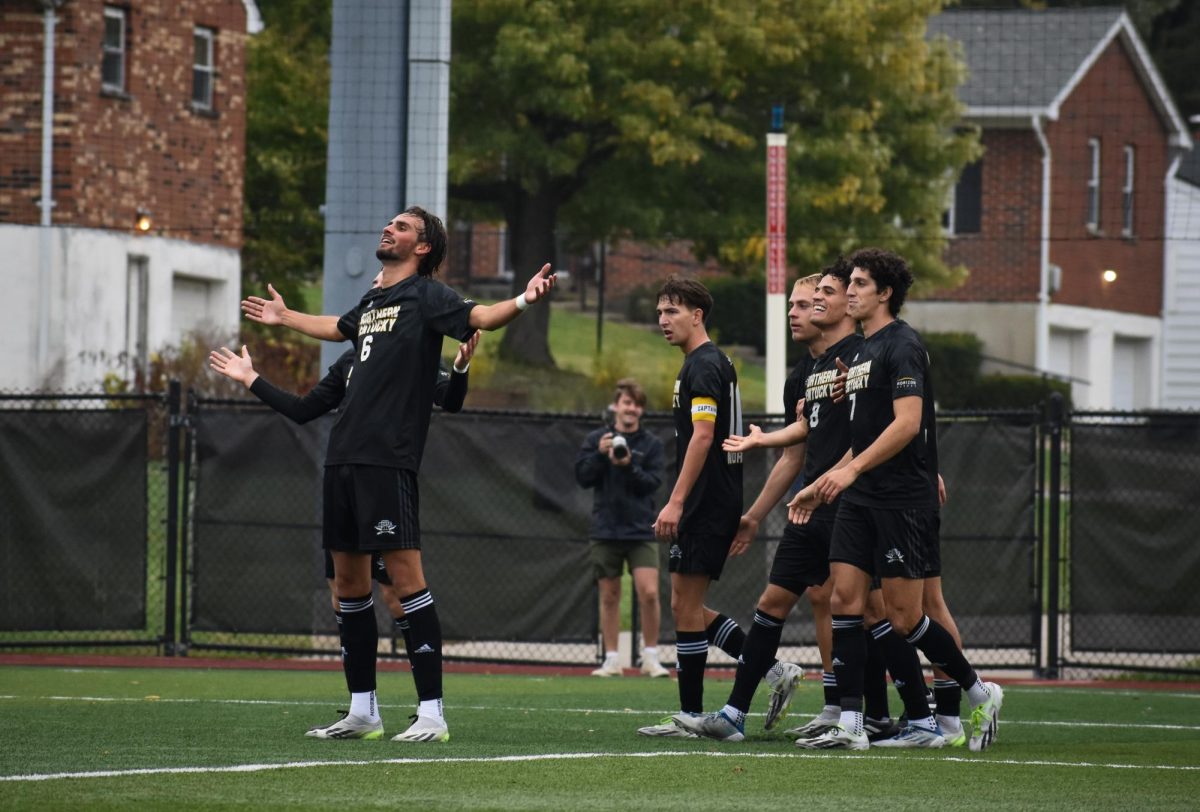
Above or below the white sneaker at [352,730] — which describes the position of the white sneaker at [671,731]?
below

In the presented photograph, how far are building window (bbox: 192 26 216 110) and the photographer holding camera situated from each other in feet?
60.9

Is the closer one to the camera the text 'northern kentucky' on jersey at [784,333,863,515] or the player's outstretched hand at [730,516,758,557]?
the text 'northern kentucky' on jersey at [784,333,863,515]

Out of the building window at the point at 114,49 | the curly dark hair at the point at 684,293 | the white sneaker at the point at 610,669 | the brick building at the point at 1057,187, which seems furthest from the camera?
the brick building at the point at 1057,187

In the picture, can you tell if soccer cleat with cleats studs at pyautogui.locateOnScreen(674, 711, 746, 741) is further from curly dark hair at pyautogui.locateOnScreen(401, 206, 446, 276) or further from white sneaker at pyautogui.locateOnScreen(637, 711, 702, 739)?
curly dark hair at pyautogui.locateOnScreen(401, 206, 446, 276)

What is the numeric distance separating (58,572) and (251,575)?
56.1 inches

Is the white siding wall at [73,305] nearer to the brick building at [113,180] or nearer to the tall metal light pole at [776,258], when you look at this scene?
the brick building at [113,180]

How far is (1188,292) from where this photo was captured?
1807 inches

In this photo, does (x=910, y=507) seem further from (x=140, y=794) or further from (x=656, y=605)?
(x=656, y=605)

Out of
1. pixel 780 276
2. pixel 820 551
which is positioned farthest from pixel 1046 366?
pixel 820 551

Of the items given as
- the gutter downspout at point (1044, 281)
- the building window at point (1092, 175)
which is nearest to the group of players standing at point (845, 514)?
the gutter downspout at point (1044, 281)

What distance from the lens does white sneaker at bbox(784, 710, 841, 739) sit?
8.87 meters

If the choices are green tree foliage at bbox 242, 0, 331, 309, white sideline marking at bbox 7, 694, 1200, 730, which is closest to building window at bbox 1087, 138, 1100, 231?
green tree foliage at bbox 242, 0, 331, 309

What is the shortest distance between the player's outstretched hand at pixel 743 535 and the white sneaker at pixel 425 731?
1.59 m

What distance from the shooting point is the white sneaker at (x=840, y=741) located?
8.56 meters
